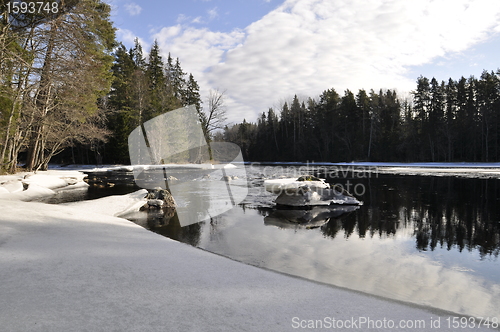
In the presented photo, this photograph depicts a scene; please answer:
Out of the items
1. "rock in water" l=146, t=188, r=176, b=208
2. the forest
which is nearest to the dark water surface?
"rock in water" l=146, t=188, r=176, b=208

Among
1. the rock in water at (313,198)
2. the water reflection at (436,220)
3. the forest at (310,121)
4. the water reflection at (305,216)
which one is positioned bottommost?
the water reflection at (436,220)

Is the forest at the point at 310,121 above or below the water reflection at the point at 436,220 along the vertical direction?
above

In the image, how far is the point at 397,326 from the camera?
2.45m

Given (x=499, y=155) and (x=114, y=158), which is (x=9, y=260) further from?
(x=499, y=155)

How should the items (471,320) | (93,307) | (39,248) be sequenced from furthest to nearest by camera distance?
(39,248)
(471,320)
(93,307)

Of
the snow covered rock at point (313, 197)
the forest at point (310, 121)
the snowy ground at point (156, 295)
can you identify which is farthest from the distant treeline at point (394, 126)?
the snowy ground at point (156, 295)

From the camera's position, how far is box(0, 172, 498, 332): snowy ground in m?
2.26

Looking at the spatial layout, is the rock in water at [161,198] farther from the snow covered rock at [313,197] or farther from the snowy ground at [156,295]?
the snowy ground at [156,295]

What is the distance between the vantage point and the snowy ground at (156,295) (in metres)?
2.26

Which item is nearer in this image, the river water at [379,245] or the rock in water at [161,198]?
the river water at [379,245]

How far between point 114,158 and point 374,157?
44758 mm

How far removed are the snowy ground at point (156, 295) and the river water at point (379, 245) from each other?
1.07 meters

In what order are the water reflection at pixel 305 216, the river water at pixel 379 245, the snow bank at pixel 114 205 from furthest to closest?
the snow bank at pixel 114 205 < the water reflection at pixel 305 216 < the river water at pixel 379 245

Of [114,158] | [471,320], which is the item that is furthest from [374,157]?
[471,320]
